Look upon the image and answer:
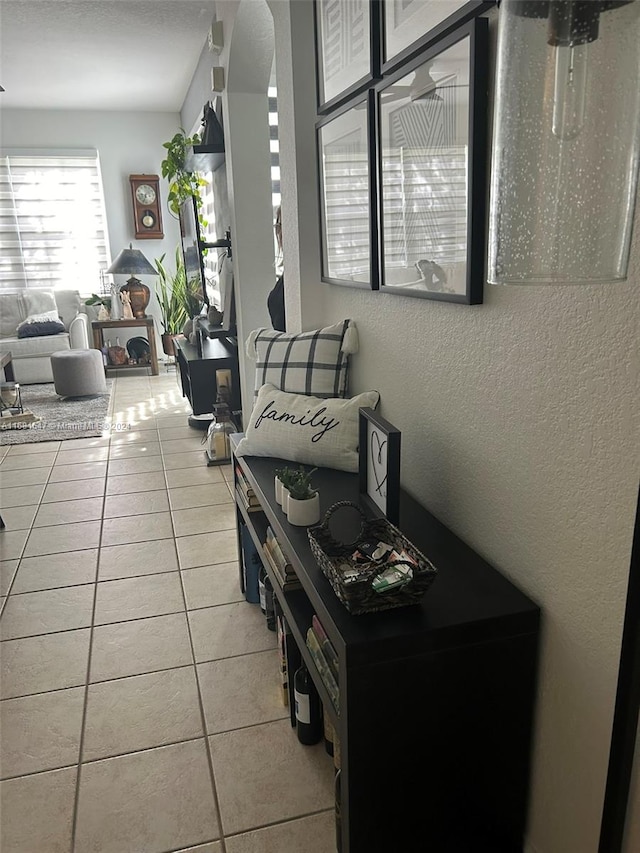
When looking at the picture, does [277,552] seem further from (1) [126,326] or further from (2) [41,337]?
(1) [126,326]

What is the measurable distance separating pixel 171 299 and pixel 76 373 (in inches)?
71.7

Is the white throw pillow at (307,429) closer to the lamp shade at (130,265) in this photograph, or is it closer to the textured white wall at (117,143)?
the lamp shade at (130,265)

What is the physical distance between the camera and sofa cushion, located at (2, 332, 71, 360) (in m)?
6.17

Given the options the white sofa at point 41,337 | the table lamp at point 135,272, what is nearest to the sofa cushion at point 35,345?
the white sofa at point 41,337

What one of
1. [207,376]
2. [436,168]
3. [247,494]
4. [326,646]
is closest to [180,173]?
[207,376]

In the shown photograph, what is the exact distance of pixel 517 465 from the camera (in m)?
1.34

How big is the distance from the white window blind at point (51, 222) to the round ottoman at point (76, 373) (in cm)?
Answer: 178

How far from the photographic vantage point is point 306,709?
1.77 metres

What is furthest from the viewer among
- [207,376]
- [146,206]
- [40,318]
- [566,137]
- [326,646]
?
[146,206]

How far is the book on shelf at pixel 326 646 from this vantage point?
4.51ft

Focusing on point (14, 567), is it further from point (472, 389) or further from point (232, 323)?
point (472, 389)

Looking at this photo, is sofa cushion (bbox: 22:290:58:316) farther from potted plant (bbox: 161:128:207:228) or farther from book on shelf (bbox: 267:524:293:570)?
book on shelf (bbox: 267:524:293:570)

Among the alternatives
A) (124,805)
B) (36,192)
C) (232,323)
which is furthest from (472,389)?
(36,192)

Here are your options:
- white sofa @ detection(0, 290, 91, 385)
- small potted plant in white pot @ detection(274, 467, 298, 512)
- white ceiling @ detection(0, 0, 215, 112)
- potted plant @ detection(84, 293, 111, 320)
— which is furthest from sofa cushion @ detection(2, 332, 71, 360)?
small potted plant in white pot @ detection(274, 467, 298, 512)
